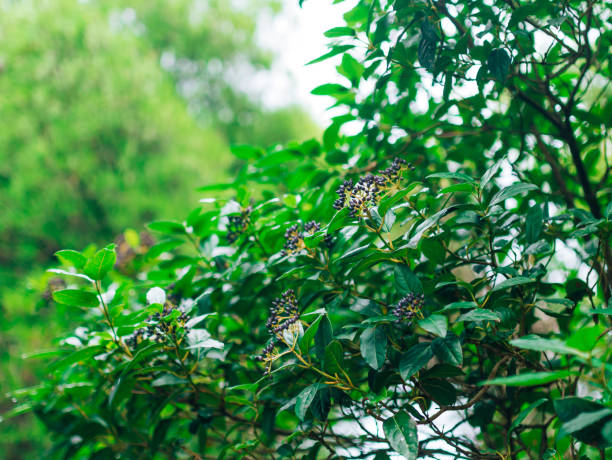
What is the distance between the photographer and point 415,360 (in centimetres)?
50

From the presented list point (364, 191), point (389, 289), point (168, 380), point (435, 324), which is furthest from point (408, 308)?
point (168, 380)

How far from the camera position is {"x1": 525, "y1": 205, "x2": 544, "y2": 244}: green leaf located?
0.58 metres

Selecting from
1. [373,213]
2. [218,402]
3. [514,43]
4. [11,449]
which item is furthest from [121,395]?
[11,449]

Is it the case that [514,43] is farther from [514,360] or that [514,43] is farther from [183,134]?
[183,134]

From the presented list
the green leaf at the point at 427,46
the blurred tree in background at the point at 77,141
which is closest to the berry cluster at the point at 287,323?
the green leaf at the point at 427,46

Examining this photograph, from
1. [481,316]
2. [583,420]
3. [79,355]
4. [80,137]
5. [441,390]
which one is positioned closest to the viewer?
[583,420]

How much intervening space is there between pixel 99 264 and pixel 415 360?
432 mm

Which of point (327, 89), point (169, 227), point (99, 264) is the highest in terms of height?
point (327, 89)

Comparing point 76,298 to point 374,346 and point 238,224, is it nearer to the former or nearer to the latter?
point 238,224

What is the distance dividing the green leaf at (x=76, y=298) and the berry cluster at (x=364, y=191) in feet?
1.23

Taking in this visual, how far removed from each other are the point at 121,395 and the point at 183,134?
14.8ft

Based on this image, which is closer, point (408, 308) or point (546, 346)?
point (546, 346)

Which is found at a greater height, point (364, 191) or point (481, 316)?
point (364, 191)

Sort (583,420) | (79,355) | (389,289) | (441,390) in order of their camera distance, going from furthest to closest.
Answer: (389,289) → (79,355) → (441,390) → (583,420)
